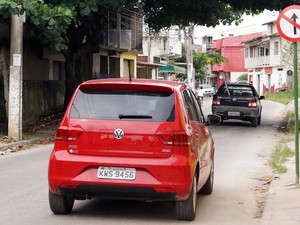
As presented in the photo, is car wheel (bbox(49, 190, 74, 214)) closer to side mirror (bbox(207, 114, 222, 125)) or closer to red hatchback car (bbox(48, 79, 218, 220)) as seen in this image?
red hatchback car (bbox(48, 79, 218, 220))

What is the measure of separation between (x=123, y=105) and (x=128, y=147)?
55 centimetres

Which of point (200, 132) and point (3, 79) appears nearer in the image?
point (200, 132)

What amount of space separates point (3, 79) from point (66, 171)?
13.4 m

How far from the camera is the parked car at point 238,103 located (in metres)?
22.7

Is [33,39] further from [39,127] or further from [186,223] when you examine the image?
[186,223]

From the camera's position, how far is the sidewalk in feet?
22.7

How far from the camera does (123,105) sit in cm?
687

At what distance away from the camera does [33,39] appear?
2406 centimetres

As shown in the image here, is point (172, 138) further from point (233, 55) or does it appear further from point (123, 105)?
point (233, 55)

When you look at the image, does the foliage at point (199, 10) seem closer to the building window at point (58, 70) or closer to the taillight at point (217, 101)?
the taillight at point (217, 101)

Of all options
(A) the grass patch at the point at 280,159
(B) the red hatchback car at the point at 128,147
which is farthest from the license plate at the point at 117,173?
(A) the grass patch at the point at 280,159

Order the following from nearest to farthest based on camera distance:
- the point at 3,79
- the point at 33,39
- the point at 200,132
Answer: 1. the point at 200,132
2. the point at 3,79
3. the point at 33,39

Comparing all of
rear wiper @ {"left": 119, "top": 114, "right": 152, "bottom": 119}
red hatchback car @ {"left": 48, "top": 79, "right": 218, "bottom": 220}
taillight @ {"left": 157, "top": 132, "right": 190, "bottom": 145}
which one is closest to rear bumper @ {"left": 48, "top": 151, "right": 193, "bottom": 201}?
red hatchback car @ {"left": 48, "top": 79, "right": 218, "bottom": 220}

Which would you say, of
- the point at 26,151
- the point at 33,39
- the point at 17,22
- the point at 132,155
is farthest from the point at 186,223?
the point at 33,39
